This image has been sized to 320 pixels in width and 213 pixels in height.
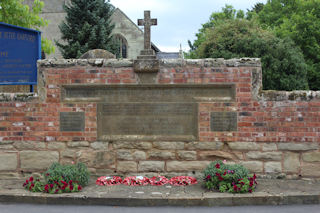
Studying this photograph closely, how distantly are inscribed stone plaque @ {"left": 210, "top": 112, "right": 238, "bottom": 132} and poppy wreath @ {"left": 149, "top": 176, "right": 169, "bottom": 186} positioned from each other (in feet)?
4.09

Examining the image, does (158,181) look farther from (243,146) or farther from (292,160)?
(292,160)

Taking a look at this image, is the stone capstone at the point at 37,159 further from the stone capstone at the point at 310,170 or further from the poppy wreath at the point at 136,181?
the stone capstone at the point at 310,170

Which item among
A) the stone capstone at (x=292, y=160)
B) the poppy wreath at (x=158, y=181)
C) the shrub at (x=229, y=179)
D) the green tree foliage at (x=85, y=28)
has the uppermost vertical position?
the green tree foliage at (x=85, y=28)

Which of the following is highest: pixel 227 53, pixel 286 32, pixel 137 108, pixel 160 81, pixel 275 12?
pixel 275 12

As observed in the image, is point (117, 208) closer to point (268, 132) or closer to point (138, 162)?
point (138, 162)

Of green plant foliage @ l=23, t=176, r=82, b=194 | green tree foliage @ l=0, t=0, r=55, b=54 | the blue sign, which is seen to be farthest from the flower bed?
green tree foliage @ l=0, t=0, r=55, b=54

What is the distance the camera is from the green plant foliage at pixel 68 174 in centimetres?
527

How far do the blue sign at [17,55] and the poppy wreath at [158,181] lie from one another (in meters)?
3.05

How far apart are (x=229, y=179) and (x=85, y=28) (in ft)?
51.8

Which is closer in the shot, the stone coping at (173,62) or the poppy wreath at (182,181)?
the poppy wreath at (182,181)

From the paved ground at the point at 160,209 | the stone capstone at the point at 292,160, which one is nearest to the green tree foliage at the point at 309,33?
the stone capstone at the point at 292,160

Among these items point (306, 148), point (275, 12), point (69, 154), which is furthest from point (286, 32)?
point (69, 154)

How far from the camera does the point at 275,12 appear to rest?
28.1 metres

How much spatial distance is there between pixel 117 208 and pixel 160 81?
237 centimetres
